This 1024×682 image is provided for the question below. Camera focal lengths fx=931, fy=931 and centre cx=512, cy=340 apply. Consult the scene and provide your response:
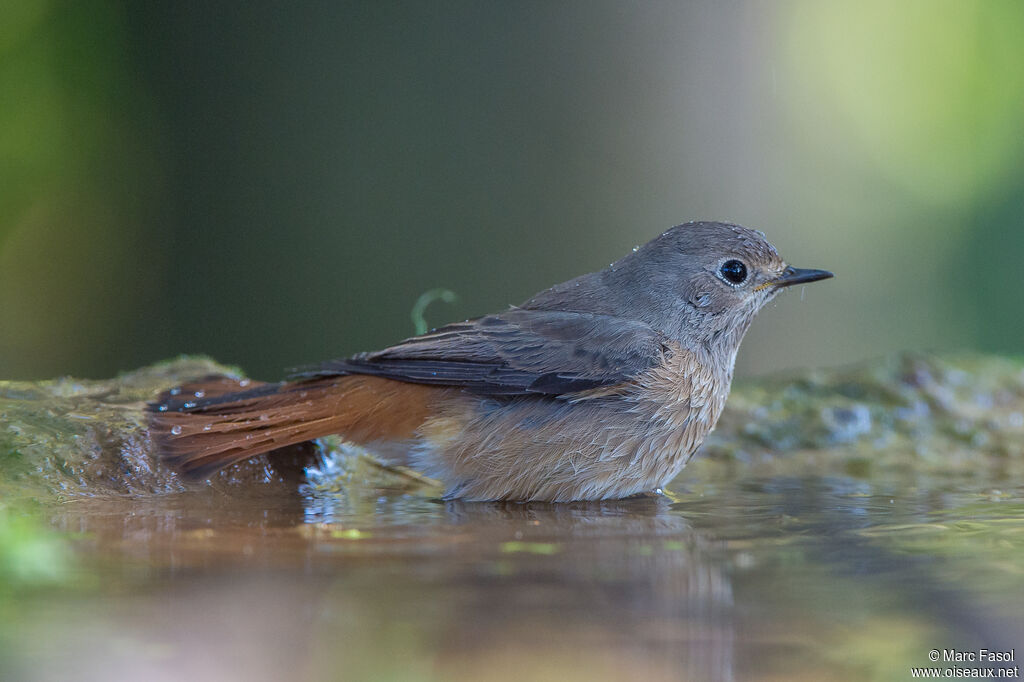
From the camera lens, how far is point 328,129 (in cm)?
770

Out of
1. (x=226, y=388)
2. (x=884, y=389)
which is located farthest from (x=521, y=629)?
(x=884, y=389)

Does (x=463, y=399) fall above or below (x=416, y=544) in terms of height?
above

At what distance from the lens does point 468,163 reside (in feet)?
26.8

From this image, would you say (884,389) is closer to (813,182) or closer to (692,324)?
(692,324)

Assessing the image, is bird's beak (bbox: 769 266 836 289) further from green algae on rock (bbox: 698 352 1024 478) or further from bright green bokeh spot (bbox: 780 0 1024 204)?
bright green bokeh spot (bbox: 780 0 1024 204)

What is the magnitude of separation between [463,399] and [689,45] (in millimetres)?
6716

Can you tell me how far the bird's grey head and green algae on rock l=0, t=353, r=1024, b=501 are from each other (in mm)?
663

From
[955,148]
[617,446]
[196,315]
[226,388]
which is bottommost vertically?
[617,446]

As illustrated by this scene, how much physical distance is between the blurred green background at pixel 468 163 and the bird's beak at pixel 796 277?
14.0 feet

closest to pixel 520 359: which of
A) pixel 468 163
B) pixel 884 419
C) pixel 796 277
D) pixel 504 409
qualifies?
pixel 504 409

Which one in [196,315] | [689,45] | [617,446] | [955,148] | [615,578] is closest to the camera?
[615,578]

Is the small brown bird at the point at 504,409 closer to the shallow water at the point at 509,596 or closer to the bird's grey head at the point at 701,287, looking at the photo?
the bird's grey head at the point at 701,287

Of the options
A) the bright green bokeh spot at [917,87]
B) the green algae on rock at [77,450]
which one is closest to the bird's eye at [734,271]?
the green algae on rock at [77,450]

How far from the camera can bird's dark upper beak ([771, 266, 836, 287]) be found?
159 inches
